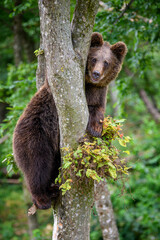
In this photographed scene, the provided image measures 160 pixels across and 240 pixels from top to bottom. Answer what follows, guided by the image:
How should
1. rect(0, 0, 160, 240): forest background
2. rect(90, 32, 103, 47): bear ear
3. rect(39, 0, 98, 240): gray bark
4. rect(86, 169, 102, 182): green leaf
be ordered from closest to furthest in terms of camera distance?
rect(39, 0, 98, 240): gray bark → rect(86, 169, 102, 182): green leaf → rect(90, 32, 103, 47): bear ear → rect(0, 0, 160, 240): forest background

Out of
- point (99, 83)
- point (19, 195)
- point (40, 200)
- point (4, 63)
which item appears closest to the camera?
point (40, 200)

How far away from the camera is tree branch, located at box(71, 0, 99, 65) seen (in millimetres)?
2458

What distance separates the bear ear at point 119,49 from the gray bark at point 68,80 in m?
1.24

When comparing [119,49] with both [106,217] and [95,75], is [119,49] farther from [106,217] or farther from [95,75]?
[106,217]

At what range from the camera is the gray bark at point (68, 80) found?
232 centimetres

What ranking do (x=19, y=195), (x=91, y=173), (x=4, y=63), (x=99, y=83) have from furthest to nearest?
(x=19, y=195) → (x=4, y=63) → (x=99, y=83) → (x=91, y=173)

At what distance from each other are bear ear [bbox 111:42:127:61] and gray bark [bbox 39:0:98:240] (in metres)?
1.24

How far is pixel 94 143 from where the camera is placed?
2.68 metres

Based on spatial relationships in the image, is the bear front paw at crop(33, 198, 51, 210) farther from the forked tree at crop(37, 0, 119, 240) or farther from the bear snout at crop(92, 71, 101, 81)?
the bear snout at crop(92, 71, 101, 81)

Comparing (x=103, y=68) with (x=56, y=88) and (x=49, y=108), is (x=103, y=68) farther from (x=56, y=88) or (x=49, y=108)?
(x=56, y=88)

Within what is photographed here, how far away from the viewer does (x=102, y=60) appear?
3.58m

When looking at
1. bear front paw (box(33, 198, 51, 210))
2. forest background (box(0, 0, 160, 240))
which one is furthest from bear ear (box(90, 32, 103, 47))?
bear front paw (box(33, 198, 51, 210))

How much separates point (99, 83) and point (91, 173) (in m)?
1.57

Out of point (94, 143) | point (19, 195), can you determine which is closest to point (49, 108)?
point (94, 143)
